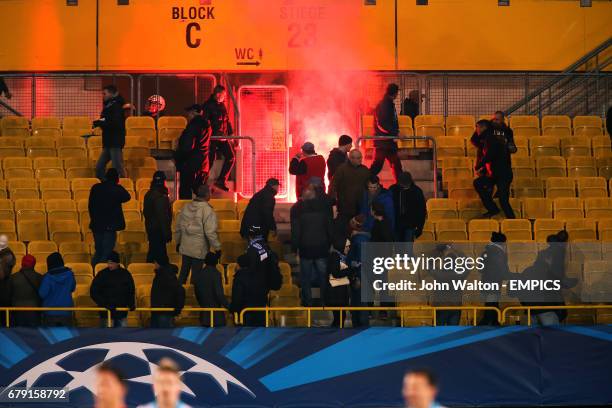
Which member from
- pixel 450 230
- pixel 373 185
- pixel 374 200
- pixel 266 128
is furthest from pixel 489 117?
pixel 374 200

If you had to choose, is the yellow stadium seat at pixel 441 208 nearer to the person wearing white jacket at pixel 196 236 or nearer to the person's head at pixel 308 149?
the person's head at pixel 308 149

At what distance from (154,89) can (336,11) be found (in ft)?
12.8

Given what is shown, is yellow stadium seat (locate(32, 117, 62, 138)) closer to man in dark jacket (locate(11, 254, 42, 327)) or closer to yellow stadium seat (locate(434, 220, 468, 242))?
man in dark jacket (locate(11, 254, 42, 327))

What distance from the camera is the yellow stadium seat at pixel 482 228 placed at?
1997cm

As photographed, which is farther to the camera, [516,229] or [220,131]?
[220,131]

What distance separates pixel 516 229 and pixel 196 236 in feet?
16.1

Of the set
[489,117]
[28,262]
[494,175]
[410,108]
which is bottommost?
[28,262]

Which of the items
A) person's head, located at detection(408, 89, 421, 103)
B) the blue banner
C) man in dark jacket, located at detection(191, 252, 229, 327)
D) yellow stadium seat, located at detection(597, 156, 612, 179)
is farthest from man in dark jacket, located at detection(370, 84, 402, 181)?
the blue banner

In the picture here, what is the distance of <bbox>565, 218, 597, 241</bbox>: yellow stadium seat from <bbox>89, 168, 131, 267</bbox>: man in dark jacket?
6605 millimetres

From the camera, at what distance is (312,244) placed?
18078 millimetres

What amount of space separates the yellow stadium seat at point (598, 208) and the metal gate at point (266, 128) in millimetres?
5149

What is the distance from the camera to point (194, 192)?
67.3 ft

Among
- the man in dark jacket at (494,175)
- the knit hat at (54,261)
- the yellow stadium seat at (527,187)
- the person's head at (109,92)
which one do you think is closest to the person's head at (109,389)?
the knit hat at (54,261)

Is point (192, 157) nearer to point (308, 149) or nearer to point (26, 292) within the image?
point (308, 149)
